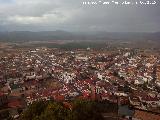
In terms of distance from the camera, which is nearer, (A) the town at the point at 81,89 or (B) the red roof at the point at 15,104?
(B) the red roof at the point at 15,104

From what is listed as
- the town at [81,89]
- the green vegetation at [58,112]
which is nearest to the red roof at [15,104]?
the town at [81,89]

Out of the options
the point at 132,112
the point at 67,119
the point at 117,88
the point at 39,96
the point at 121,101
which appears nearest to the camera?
the point at 67,119

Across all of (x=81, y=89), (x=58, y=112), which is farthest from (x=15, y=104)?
(x=58, y=112)

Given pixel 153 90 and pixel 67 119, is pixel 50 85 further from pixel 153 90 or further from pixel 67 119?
pixel 67 119

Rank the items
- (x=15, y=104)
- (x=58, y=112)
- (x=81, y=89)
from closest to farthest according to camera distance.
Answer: (x=58, y=112)
(x=15, y=104)
(x=81, y=89)

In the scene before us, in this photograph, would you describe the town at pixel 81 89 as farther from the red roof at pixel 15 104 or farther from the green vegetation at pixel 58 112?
the green vegetation at pixel 58 112

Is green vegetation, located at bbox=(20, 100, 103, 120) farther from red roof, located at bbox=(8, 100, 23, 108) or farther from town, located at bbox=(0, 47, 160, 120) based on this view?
red roof, located at bbox=(8, 100, 23, 108)

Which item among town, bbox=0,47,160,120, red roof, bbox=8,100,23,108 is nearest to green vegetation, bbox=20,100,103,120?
town, bbox=0,47,160,120

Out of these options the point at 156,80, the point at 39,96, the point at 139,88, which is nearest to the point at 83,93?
the point at 39,96

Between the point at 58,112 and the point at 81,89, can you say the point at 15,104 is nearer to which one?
the point at 81,89
